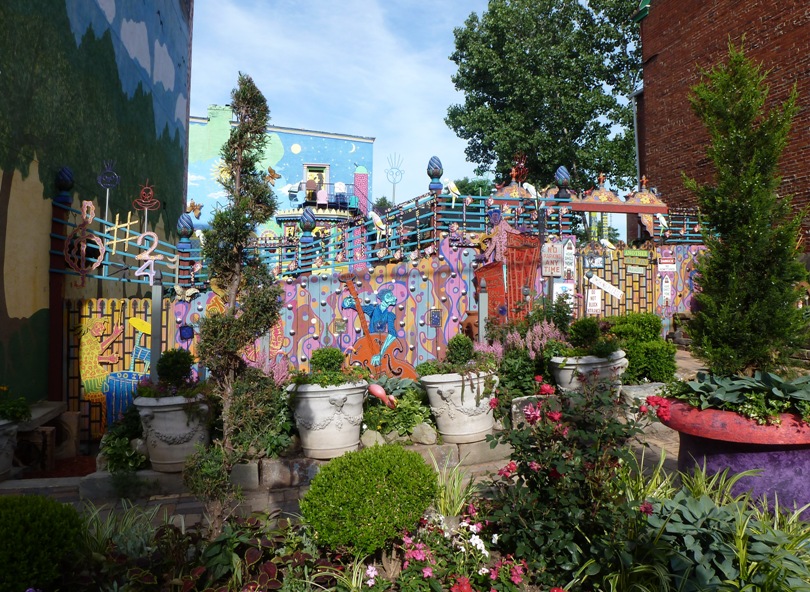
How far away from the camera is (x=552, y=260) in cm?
788

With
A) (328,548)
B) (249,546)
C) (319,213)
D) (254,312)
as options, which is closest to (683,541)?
(328,548)

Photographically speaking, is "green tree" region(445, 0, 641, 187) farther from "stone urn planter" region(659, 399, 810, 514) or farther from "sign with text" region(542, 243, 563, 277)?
"stone urn planter" region(659, 399, 810, 514)

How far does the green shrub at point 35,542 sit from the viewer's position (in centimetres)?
275

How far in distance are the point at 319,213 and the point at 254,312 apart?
1085 inches

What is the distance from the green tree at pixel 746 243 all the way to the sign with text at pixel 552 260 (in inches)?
141

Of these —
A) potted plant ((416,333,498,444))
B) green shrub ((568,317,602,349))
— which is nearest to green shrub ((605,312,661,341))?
green shrub ((568,317,602,349))

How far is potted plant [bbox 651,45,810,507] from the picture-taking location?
3.60m

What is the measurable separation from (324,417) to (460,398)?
1.72 meters

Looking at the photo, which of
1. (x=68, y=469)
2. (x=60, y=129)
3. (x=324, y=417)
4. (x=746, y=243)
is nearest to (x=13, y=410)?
(x=68, y=469)

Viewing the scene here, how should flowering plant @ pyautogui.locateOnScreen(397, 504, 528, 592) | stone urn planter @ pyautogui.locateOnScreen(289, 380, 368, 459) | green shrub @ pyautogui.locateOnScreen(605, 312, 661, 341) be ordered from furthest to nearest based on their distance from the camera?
green shrub @ pyautogui.locateOnScreen(605, 312, 661, 341) → stone urn planter @ pyautogui.locateOnScreen(289, 380, 368, 459) → flowering plant @ pyautogui.locateOnScreen(397, 504, 528, 592)

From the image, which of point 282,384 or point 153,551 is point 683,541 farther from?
point 282,384

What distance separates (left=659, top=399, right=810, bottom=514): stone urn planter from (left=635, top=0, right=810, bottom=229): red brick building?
416 inches

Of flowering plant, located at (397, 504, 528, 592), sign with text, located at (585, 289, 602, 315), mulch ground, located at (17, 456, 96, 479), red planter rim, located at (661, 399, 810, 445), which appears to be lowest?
mulch ground, located at (17, 456, 96, 479)

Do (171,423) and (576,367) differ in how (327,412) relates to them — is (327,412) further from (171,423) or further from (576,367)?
(576,367)
